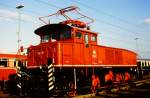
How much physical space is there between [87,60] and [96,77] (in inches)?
82.9

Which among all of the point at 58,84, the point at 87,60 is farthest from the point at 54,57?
the point at 87,60

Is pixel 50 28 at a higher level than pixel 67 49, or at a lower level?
higher

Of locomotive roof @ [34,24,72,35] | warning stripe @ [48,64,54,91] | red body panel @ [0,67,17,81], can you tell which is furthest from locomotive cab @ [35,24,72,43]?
red body panel @ [0,67,17,81]

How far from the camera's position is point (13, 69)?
80.0 ft

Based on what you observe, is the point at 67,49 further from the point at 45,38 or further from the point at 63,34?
the point at 45,38

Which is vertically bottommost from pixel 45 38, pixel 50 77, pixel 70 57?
pixel 50 77

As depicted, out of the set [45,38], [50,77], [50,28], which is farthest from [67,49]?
[45,38]

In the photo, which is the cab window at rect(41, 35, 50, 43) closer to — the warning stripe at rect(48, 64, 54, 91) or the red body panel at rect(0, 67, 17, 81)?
the warning stripe at rect(48, 64, 54, 91)

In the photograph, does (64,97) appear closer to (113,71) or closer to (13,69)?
(113,71)

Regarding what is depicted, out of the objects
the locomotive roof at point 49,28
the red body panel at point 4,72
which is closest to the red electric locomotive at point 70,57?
the locomotive roof at point 49,28

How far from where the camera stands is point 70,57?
46.6 ft

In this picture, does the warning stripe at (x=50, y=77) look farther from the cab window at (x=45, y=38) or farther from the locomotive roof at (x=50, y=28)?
the cab window at (x=45, y=38)

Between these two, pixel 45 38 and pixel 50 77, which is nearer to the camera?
pixel 50 77

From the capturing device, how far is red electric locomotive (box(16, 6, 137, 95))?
13.7 m
